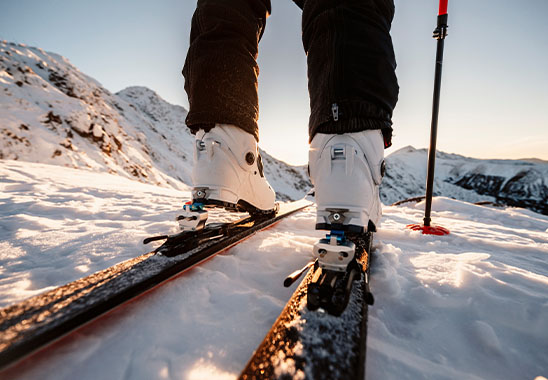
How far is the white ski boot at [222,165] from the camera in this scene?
4.06 ft

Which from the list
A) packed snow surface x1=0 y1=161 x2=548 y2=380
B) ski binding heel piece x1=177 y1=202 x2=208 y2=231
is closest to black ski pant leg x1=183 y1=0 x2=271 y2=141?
ski binding heel piece x1=177 y1=202 x2=208 y2=231

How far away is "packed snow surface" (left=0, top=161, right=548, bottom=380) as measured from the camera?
51 cm

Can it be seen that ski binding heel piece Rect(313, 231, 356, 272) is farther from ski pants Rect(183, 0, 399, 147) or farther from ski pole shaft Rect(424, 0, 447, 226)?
ski pole shaft Rect(424, 0, 447, 226)

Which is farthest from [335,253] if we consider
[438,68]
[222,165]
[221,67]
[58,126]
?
[58,126]

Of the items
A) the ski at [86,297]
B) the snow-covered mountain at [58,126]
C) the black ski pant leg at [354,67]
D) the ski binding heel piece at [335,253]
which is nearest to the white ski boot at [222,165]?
the ski at [86,297]

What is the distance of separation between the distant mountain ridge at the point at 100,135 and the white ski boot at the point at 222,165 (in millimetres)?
7595

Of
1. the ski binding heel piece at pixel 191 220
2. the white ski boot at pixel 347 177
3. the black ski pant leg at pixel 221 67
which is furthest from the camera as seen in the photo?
the black ski pant leg at pixel 221 67

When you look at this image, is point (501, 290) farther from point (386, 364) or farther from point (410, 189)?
point (410, 189)

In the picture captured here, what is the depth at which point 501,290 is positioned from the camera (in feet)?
2.50

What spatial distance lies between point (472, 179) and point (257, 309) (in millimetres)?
47513

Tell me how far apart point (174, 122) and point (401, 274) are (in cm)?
3198

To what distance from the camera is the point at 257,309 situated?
70 cm

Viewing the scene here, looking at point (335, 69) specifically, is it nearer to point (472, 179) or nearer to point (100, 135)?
point (100, 135)

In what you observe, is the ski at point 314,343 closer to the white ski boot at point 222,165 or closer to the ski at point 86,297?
the ski at point 86,297
